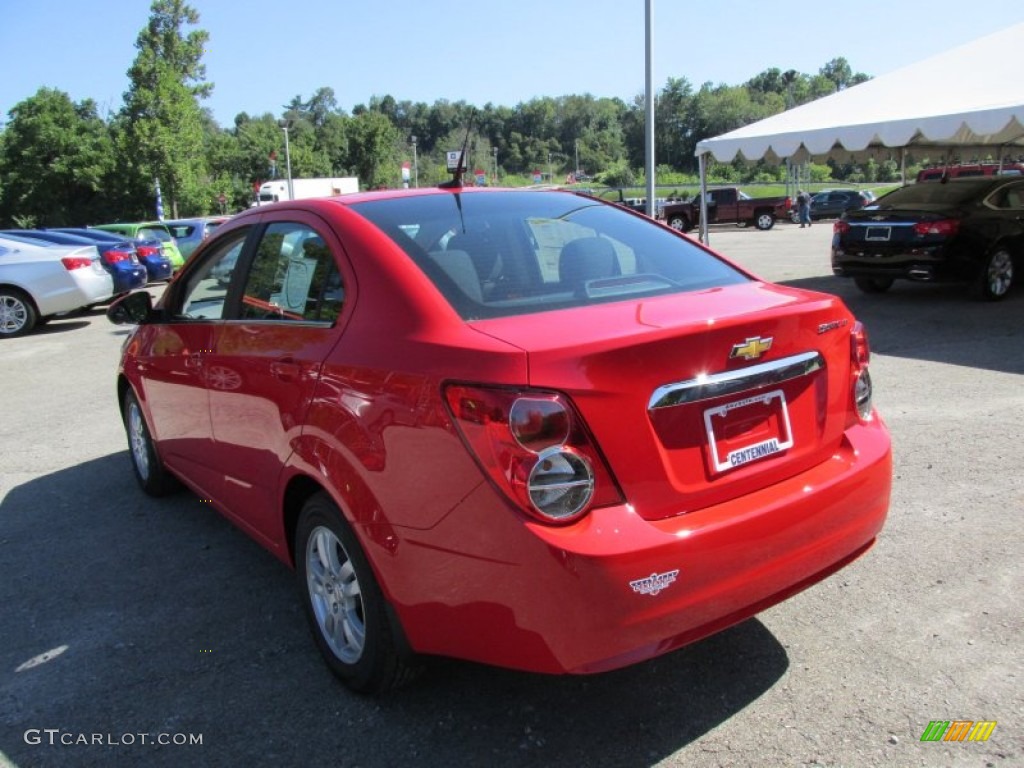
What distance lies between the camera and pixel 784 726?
2.51 m

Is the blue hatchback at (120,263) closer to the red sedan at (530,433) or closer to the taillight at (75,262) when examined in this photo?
the taillight at (75,262)

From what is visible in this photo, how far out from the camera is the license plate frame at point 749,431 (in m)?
2.32

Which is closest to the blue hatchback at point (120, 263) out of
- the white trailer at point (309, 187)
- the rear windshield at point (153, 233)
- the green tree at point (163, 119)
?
the rear windshield at point (153, 233)

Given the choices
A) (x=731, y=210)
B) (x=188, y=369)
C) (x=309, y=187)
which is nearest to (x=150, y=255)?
(x=188, y=369)

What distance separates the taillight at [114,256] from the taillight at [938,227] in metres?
12.5

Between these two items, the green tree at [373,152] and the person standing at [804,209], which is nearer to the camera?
the person standing at [804,209]

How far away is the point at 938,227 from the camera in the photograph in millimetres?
10383

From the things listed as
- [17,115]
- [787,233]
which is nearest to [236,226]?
[787,233]

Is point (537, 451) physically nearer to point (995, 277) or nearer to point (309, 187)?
point (995, 277)

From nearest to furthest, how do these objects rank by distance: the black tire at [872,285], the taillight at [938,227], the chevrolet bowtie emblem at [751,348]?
1. the chevrolet bowtie emblem at [751,348]
2. the taillight at [938,227]
3. the black tire at [872,285]

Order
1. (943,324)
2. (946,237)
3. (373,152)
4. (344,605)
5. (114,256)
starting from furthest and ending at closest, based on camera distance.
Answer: (373,152) < (114,256) < (946,237) < (943,324) < (344,605)

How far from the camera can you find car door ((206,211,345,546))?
2.83m

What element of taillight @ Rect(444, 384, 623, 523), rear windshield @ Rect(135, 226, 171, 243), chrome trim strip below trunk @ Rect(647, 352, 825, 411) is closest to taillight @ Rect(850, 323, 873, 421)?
chrome trim strip below trunk @ Rect(647, 352, 825, 411)

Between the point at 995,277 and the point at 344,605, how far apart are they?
35.3 ft
